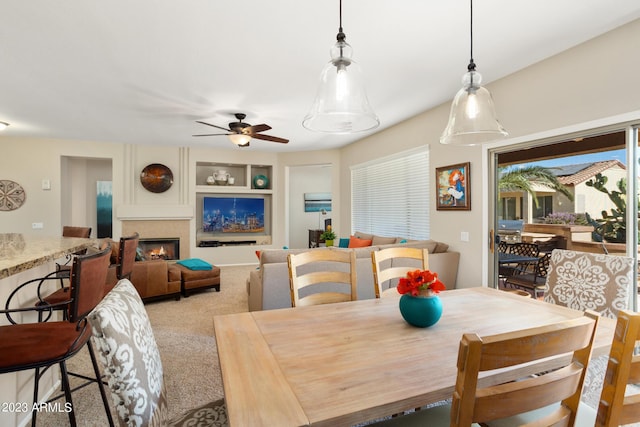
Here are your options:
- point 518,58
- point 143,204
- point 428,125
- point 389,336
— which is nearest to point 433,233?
point 428,125

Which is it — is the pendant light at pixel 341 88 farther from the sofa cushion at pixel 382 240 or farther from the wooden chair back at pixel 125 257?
the sofa cushion at pixel 382 240

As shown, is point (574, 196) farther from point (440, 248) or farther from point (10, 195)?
point (10, 195)

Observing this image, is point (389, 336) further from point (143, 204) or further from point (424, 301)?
point (143, 204)

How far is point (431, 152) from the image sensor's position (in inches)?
169

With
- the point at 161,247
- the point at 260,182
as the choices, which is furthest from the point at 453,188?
the point at 161,247

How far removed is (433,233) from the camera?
171 inches

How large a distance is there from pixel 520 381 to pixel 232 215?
23.0ft

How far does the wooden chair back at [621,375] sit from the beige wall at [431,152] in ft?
7.49

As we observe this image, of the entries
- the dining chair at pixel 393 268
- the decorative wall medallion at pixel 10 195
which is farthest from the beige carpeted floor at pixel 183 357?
the decorative wall medallion at pixel 10 195

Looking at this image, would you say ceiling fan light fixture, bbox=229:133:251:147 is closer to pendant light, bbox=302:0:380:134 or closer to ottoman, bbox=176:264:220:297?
ottoman, bbox=176:264:220:297

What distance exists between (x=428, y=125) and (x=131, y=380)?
430 centimetres

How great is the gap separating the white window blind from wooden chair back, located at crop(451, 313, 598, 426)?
3729mm

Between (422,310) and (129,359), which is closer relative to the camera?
(129,359)

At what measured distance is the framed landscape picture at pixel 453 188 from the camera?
372 cm
